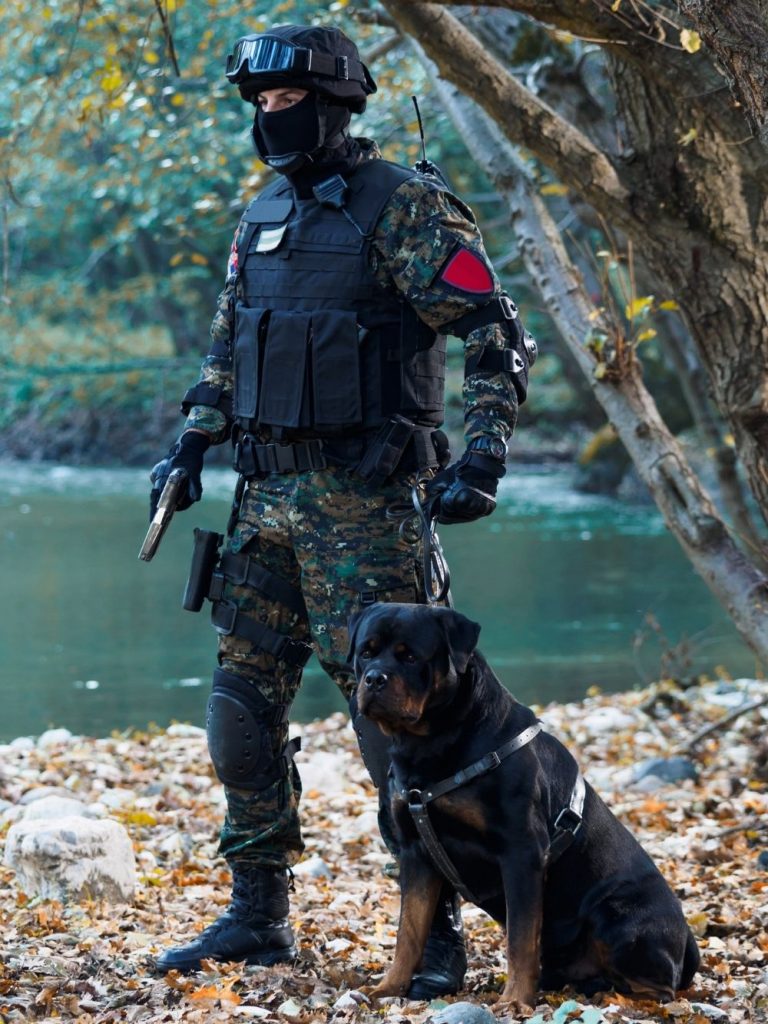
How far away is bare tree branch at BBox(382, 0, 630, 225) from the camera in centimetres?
519

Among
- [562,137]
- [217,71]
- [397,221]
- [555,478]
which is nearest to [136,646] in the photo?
[217,71]

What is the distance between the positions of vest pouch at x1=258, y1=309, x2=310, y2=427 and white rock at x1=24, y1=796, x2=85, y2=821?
2.08 metres

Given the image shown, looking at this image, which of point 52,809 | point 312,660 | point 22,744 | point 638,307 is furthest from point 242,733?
point 312,660

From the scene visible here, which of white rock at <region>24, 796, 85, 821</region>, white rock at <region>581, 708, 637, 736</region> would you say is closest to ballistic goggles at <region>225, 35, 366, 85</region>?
white rock at <region>24, 796, 85, 821</region>

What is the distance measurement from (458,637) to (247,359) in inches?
45.1

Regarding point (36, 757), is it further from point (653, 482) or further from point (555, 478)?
point (555, 478)

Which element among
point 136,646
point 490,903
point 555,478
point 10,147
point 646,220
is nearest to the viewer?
point 490,903

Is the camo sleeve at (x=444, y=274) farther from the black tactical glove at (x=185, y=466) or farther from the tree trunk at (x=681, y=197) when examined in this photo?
the tree trunk at (x=681, y=197)

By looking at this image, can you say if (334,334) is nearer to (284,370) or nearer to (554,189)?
(284,370)

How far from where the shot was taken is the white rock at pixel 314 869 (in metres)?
5.43

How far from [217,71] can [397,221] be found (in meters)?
11.3

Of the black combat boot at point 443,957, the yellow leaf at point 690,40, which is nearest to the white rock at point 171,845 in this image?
the black combat boot at point 443,957

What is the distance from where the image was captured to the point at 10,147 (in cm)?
747

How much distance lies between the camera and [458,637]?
3.41 meters
